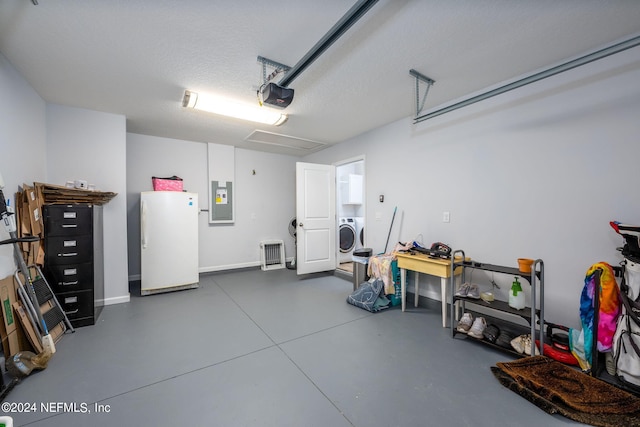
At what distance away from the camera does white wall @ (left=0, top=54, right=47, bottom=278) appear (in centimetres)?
216

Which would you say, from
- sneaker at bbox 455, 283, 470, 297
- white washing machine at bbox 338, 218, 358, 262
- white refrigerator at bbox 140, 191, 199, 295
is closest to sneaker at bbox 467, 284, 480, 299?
sneaker at bbox 455, 283, 470, 297

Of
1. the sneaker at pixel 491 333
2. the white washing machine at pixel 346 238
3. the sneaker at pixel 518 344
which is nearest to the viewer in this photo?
the sneaker at pixel 518 344

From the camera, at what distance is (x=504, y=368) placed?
6.27ft

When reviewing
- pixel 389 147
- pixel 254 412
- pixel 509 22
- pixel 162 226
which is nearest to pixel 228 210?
pixel 162 226

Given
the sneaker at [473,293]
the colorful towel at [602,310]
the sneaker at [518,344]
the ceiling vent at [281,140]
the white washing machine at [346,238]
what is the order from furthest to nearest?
the white washing machine at [346,238] < the ceiling vent at [281,140] < the sneaker at [473,293] < the sneaker at [518,344] < the colorful towel at [602,310]

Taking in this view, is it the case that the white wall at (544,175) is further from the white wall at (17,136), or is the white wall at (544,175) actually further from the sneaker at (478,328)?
the white wall at (17,136)

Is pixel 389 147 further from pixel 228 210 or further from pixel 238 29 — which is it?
pixel 228 210

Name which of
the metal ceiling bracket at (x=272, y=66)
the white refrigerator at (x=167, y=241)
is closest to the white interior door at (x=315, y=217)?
the white refrigerator at (x=167, y=241)

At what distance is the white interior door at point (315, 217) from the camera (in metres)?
4.61

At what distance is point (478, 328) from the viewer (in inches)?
93.7

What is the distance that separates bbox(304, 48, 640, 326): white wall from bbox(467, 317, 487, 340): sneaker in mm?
479

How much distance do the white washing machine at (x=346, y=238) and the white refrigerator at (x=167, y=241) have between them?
9.76 ft

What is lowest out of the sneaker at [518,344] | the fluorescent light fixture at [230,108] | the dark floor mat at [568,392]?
the dark floor mat at [568,392]

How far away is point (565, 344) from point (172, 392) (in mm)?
3084
